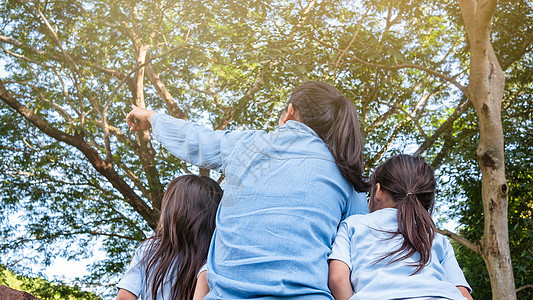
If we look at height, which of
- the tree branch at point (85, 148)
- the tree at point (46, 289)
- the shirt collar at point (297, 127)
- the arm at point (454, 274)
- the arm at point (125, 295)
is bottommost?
the arm at point (454, 274)

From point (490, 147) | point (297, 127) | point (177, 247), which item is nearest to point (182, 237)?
point (177, 247)

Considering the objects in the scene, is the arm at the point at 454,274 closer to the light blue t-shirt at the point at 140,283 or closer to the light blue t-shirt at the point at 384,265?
the light blue t-shirt at the point at 384,265

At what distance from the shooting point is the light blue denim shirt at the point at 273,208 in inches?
53.0

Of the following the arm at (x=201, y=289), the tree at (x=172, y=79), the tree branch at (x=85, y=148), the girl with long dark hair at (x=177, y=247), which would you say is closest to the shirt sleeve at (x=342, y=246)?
the arm at (x=201, y=289)

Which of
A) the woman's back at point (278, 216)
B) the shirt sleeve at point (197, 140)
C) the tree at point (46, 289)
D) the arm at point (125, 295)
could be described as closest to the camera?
the woman's back at point (278, 216)

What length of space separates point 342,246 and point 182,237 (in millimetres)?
787

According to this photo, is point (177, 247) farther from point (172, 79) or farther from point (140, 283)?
point (172, 79)

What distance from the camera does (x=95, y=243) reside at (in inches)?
368

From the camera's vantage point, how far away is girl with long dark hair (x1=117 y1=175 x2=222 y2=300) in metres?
1.98

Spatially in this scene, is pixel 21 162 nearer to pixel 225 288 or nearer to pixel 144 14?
pixel 144 14

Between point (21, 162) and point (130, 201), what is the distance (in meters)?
2.42

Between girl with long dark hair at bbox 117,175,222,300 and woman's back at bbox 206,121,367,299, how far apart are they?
1.74 ft

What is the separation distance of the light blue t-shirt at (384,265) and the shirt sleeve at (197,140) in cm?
47

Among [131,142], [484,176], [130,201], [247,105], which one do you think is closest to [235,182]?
[484,176]
